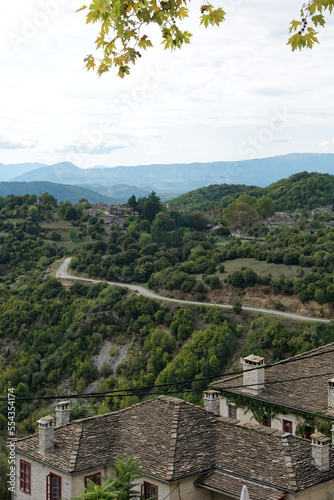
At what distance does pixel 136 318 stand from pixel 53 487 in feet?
164

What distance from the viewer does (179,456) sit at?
54.4ft

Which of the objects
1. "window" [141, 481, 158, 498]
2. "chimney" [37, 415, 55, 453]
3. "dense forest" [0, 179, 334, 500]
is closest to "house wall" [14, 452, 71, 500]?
"chimney" [37, 415, 55, 453]

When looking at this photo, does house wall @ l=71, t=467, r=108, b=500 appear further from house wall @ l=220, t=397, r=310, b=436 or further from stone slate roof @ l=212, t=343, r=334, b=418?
house wall @ l=220, t=397, r=310, b=436

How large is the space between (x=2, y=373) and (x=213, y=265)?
28575mm

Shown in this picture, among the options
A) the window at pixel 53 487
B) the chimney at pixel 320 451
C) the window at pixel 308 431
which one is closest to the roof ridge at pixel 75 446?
the window at pixel 53 487

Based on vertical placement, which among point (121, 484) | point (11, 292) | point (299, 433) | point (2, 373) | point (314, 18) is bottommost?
point (2, 373)

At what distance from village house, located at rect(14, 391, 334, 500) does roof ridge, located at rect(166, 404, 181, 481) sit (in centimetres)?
3

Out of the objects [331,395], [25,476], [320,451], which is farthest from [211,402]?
[25,476]

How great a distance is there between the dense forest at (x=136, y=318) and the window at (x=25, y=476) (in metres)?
17.1

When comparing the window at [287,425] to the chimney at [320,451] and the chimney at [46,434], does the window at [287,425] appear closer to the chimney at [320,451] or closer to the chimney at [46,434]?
the chimney at [320,451]

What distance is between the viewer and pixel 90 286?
242 feet

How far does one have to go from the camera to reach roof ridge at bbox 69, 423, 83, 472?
54.5ft

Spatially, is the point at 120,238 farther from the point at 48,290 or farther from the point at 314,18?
the point at 314,18

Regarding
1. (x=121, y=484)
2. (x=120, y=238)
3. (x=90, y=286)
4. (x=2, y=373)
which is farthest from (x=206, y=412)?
(x=120, y=238)
